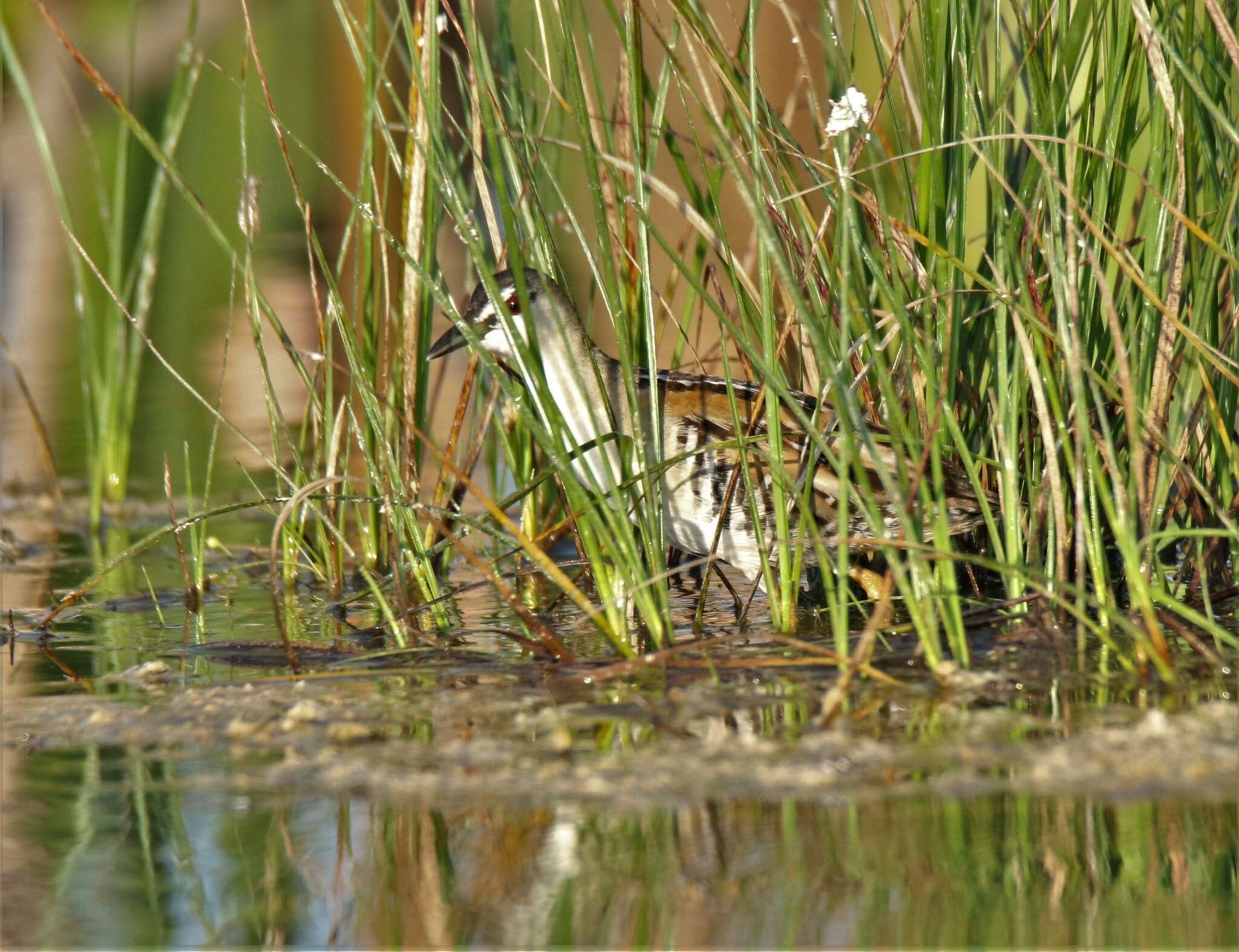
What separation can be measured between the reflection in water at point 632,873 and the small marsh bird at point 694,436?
1.28 metres

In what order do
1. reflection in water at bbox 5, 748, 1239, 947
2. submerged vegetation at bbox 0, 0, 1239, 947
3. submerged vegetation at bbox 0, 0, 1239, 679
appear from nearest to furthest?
reflection in water at bbox 5, 748, 1239, 947 → submerged vegetation at bbox 0, 0, 1239, 947 → submerged vegetation at bbox 0, 0, 1239, 679

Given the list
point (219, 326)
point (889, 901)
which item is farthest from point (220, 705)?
point (219, 326)

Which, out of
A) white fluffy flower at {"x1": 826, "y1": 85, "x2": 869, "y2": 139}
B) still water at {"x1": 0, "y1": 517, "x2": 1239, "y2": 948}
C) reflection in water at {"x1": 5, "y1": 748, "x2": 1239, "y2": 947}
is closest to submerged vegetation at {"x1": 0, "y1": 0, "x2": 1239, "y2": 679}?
white fluffy flower at {"x1": 826, "y1": 85, "x2": 869, "y2": 139}

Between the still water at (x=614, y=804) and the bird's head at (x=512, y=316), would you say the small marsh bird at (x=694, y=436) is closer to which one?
the bird's head at (x=512, y=316)

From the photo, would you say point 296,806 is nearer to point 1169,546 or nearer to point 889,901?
point 889,901

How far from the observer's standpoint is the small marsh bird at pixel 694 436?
3.51 metres

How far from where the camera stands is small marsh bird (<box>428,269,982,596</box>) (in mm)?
3508

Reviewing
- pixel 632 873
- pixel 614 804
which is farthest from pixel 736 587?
pixel 632 873

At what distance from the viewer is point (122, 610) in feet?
12.8

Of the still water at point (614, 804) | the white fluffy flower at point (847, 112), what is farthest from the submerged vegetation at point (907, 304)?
the still water at point (614, 804)

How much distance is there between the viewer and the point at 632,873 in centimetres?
204

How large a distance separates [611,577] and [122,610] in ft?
4.42

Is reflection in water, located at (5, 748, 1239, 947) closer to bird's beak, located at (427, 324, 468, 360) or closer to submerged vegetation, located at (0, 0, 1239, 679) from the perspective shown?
submerged vegetation, located at (0, 0, 1239, 679)

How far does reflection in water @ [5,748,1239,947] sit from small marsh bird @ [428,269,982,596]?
1.28 metres
